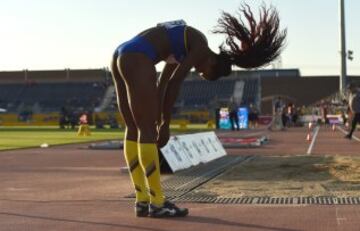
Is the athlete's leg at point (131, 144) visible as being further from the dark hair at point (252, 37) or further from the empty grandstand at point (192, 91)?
the empty grandstand at point (192, 91)

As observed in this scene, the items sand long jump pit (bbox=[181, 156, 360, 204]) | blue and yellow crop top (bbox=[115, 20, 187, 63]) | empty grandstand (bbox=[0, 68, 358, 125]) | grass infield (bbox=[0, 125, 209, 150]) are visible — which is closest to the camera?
blue and yellow crop top (bbox=[115, 20, 187, 63])

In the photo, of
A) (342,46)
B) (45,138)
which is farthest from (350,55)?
(45,138)

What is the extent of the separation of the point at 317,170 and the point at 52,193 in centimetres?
456

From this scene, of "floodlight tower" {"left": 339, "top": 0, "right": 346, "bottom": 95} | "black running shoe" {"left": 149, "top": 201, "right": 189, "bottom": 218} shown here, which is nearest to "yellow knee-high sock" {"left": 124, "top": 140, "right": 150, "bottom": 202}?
"black running shoe" {"left": 149, "top": 201, "right": 189, "bottom": 218}

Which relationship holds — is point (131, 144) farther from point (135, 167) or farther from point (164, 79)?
point (164, 79)

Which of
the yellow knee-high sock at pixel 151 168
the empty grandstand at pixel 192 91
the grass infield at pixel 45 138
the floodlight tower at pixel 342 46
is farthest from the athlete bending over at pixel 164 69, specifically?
the empty grandstand at pixel 192 91

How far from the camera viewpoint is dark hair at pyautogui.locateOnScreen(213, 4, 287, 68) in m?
8.06

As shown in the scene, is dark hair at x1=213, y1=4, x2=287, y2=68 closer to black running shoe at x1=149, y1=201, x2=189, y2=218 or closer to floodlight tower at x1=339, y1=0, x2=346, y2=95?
black running shoe at x1=149, y1=201, x2=189, y2=218

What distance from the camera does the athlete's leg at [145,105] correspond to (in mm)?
7613

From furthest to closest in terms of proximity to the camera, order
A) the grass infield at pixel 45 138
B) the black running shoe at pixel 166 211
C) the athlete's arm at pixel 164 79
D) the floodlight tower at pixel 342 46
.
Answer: the floodlight tower at pixel 342 46
the grass infield at pixel 45 138
the athlete's arm at pixel 164 79
the black running shoe at pixel 166 211

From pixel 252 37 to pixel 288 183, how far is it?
10.1 feet

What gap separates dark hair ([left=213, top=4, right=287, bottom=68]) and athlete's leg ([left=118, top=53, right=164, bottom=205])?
0.98 metres

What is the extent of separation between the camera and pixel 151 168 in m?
7.73

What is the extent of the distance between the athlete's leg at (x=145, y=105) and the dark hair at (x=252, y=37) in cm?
98
